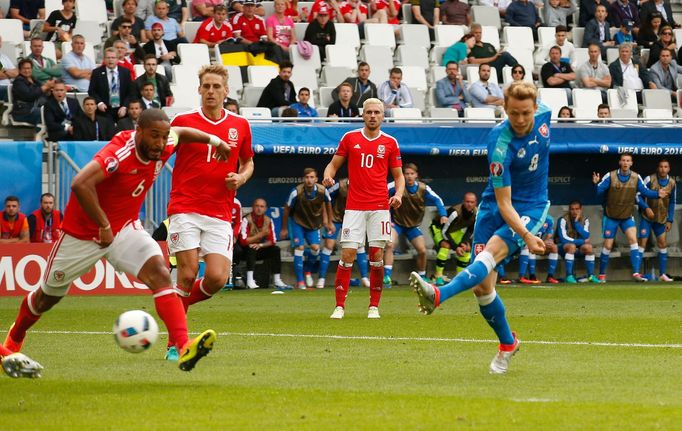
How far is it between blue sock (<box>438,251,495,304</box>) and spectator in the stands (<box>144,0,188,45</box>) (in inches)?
612

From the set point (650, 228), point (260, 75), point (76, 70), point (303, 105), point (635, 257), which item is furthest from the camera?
point (650, 228)

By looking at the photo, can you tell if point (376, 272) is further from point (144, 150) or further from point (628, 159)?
point (628, 159)

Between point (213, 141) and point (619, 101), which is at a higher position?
point (213, 141)

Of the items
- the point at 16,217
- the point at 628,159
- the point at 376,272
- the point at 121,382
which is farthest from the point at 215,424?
the point at 628,159

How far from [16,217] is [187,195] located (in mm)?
9795

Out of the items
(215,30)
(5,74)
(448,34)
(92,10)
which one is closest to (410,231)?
(215,30)

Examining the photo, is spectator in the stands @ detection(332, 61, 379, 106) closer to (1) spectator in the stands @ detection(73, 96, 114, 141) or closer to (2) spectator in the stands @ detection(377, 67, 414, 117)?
(2) spectator in the stands @ detection(377, 67, 414, 117)

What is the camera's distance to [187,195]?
1057 centimetres

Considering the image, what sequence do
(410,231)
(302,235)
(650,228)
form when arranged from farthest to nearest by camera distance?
1. (650,228)
2. (410,231)
3. (302,235)

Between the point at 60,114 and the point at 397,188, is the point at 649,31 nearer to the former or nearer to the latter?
the point at 60,114

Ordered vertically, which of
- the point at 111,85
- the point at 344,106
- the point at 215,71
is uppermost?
the point at 215,71

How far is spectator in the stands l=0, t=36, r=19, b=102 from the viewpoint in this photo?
68.9 ft

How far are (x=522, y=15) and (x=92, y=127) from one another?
429 inches

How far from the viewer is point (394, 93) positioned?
22.9 metres
